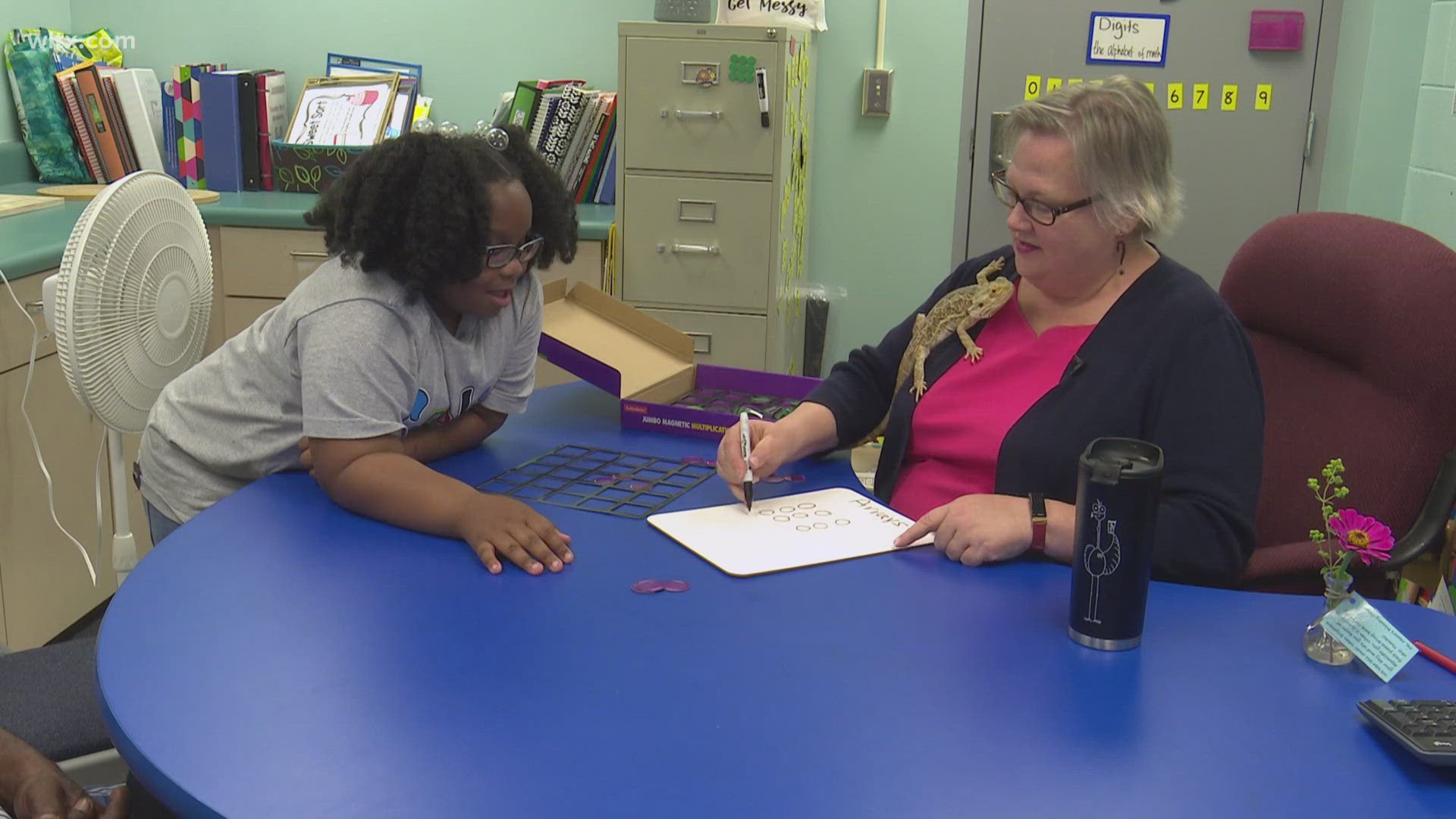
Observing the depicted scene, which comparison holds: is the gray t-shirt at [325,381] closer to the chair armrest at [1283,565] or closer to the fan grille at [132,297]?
the fan grille at [132,297]

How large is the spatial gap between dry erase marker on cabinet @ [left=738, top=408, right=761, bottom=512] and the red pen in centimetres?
74

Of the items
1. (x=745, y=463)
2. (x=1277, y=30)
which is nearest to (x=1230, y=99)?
(x=1277, y=30)

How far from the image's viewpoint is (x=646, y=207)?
10.6 feet

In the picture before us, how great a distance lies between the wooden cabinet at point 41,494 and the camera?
2.51 metres

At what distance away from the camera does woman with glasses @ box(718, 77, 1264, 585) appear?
1.44m

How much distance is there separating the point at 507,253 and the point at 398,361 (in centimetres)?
20

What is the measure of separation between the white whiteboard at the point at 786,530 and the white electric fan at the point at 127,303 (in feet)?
2.98

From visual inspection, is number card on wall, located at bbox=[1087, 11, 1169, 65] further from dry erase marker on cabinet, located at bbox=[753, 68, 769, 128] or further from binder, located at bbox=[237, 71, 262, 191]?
binder, located at bbox=[237, 71, 262, 191]

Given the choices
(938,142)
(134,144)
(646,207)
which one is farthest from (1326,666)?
(134,144)

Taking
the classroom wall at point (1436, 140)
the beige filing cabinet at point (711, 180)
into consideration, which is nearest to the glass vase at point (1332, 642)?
the classroom wall at point (1436, 140)

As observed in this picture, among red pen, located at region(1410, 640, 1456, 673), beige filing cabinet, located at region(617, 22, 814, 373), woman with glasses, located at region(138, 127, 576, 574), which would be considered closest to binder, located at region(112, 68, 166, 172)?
beige filing cabinet, located at region(617, 22, 814, 373)

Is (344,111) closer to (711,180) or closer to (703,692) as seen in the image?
(711,180)

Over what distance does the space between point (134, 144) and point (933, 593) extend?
306 cm

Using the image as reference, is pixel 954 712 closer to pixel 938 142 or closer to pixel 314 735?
pixel 314 735
